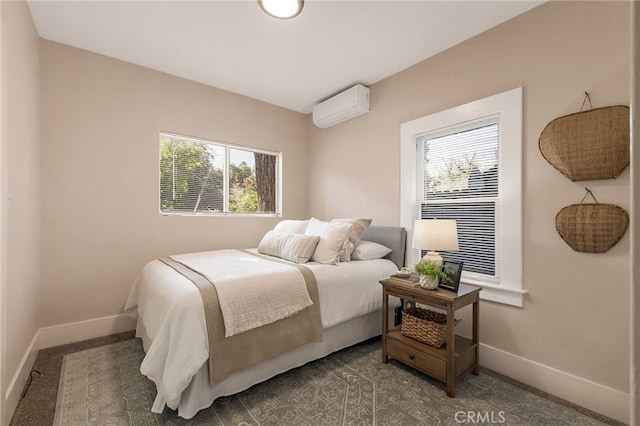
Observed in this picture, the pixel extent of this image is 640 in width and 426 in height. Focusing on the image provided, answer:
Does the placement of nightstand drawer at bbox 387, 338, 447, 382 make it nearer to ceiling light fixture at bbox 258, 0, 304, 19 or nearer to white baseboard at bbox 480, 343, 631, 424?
white baseboard at bbox 480, 343, 631, 424

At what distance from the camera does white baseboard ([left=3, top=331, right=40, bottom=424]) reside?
1.82 metres

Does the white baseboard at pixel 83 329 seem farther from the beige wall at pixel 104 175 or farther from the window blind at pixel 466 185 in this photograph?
the window blind at pixel 466 185

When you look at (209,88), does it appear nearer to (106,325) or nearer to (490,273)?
(106,325)

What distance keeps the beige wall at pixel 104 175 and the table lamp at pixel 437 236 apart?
2487 mm

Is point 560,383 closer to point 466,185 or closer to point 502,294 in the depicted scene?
point 502,294

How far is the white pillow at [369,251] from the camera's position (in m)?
→ 3.01

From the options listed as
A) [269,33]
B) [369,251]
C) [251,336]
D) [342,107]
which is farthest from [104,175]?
[369,251]

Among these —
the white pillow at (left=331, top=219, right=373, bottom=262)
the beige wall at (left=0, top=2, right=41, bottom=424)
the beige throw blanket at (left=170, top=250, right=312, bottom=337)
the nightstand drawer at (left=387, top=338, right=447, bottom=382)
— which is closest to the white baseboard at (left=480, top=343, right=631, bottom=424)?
the nightstand drawer at (left=387, top=338, right=447, bottom=382)

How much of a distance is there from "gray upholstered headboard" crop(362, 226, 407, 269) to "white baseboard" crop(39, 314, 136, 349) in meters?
2.71

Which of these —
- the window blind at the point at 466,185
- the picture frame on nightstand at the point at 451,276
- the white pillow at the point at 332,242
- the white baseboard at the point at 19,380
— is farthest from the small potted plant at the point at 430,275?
the white baseboard at the point at 19,380

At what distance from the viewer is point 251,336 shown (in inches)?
78.3

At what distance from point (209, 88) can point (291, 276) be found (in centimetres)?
267

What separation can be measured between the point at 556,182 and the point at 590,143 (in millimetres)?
309

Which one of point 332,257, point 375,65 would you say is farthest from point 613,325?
point 375,65
